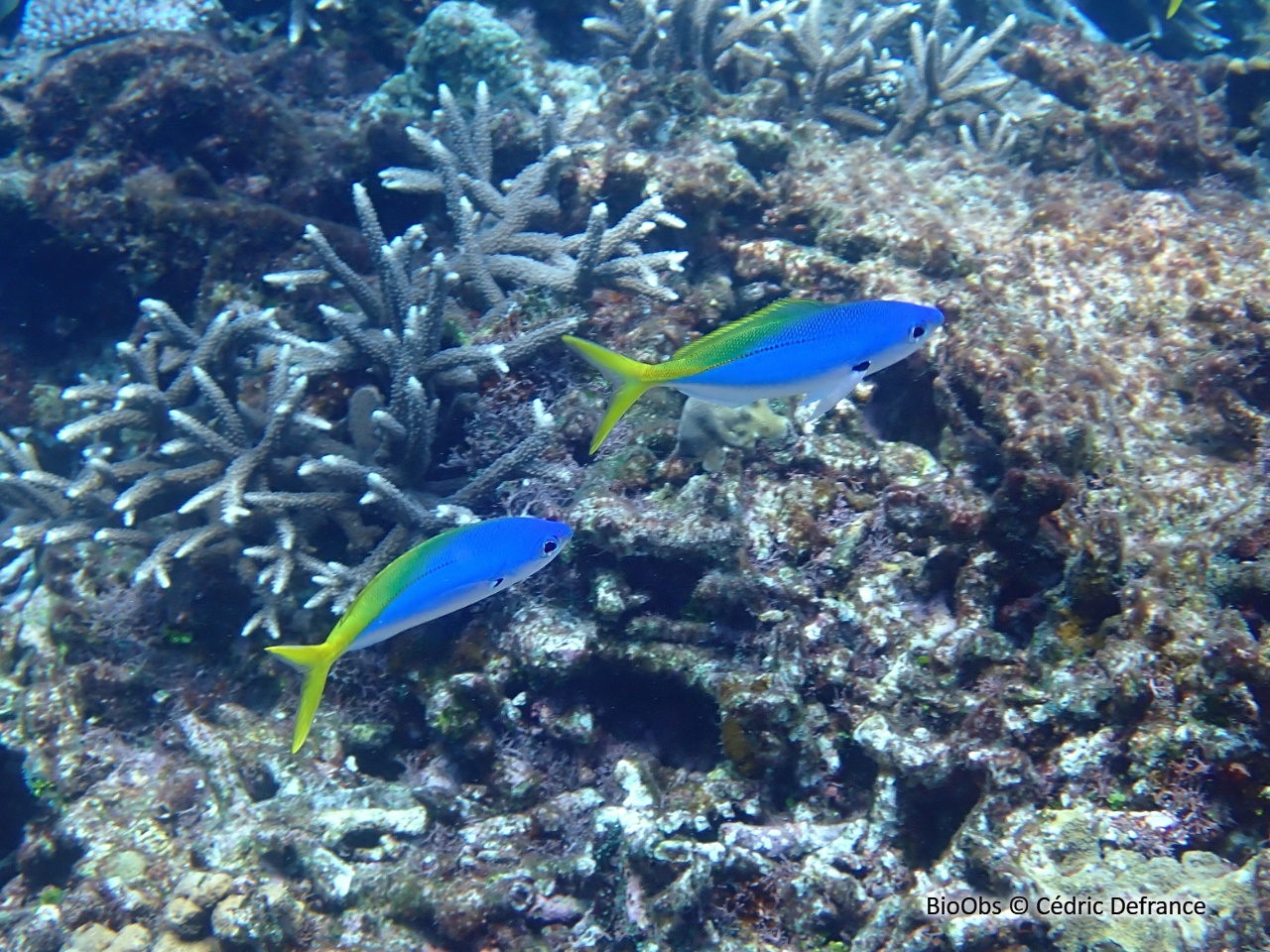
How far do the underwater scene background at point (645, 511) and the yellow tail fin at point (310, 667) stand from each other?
0.62 m

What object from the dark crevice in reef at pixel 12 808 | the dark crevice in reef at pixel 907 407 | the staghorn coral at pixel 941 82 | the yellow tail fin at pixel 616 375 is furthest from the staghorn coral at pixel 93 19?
the dark crevice in reef at pixel 907 407

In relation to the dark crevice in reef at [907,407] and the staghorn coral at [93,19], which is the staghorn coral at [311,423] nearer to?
the dark crevice in reef at [907,407]

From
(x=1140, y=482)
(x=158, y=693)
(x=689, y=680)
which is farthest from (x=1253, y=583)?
(x=158, y=693)

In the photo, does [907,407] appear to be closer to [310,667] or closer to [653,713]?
[653,713]

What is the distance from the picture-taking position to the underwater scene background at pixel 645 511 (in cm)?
266

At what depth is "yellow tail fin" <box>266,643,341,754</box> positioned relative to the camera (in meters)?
2.34

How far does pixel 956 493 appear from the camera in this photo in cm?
324

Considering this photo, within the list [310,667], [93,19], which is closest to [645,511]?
[310,667]

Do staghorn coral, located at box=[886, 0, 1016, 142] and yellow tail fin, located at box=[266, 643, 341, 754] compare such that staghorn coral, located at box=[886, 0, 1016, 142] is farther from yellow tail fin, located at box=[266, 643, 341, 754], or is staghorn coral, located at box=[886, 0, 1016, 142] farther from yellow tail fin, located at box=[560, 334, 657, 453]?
yellow tail fin, located at box=[266, 643, 341, 754]

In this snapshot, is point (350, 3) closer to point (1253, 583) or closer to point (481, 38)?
point (481, 38)

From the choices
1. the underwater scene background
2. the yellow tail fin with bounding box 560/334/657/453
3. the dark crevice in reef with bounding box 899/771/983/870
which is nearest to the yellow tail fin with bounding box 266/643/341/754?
the underwater scene background

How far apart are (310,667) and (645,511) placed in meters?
1.56

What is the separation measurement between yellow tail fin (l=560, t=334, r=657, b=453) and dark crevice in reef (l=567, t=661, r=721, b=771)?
1299mm

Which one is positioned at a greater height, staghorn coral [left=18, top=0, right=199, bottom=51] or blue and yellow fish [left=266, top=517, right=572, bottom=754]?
staghorn coral [left=18, top=0, right=199, bottom=51]
